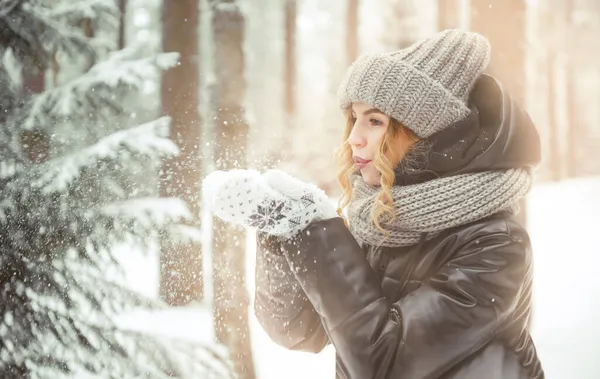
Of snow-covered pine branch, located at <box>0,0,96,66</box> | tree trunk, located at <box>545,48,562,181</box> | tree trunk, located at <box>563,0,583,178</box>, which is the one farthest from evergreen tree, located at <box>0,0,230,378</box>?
tree trunk, located at <box>545,48,562,181</box>

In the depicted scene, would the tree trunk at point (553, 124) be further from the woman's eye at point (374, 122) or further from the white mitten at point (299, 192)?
the white mitten at point (299, 192)

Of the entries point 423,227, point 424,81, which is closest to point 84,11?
point 424,81

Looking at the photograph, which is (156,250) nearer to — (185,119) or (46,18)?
(185,119)

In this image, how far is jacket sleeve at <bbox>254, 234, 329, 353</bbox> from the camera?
4.19ft

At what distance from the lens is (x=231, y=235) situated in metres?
2.76

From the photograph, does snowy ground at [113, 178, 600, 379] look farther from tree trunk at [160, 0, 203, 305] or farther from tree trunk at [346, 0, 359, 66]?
tree trunk at [346, 0, 359, 66]

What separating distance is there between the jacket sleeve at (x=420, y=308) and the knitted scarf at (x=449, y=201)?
70mm

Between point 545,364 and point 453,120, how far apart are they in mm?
2018

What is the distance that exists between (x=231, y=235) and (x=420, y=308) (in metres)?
1.79

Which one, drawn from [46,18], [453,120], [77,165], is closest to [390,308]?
[453,120]

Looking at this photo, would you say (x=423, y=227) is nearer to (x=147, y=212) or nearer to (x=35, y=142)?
(x=147, y=212)

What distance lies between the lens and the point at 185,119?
2699mm

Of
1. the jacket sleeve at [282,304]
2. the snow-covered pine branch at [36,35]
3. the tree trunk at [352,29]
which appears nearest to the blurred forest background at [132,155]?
the snow-covered pine branch at [36,35]

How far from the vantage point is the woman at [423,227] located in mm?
1098
